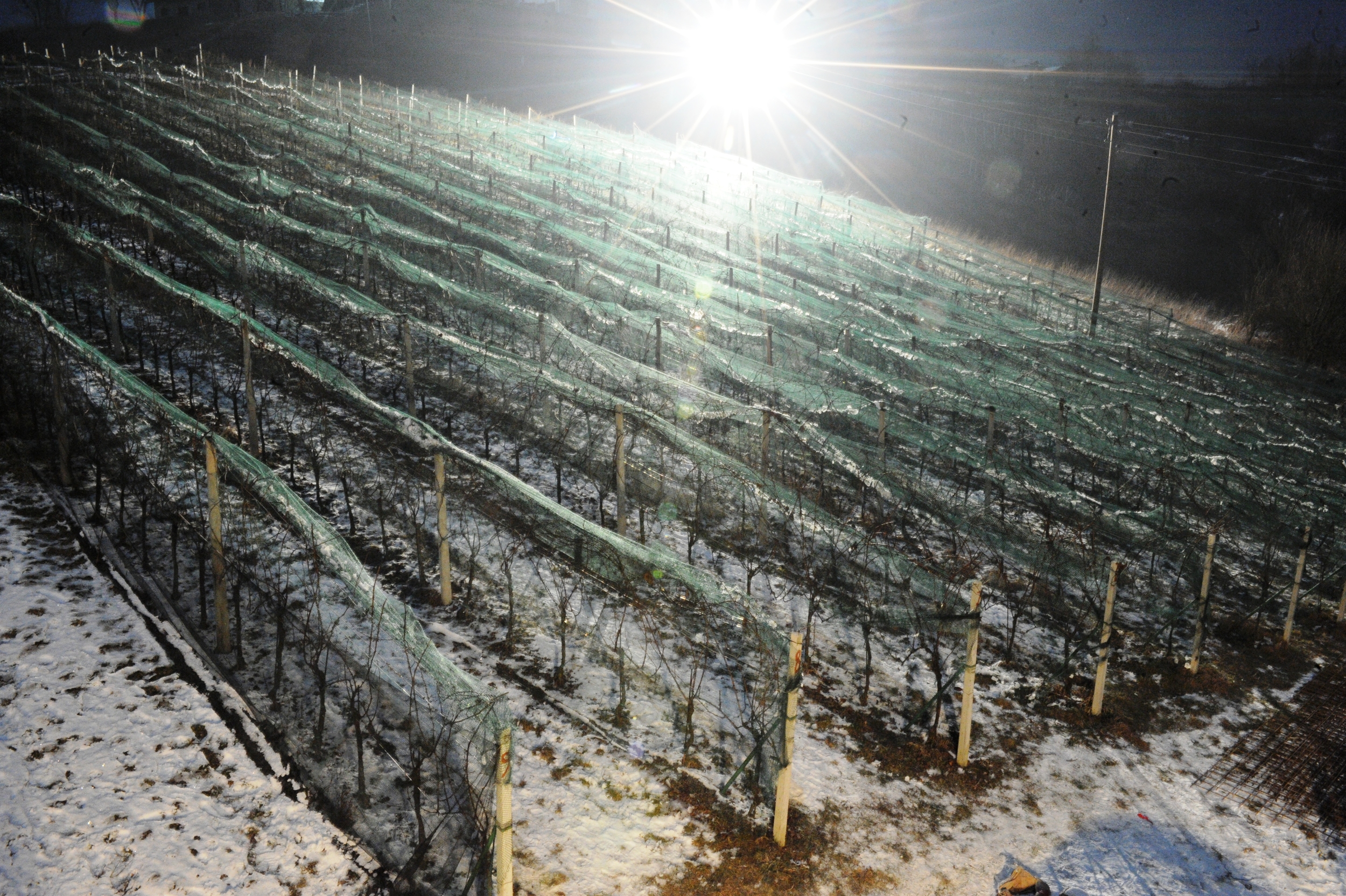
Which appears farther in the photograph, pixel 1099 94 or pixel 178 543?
pixel 1099 94

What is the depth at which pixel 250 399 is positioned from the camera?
8750 mm

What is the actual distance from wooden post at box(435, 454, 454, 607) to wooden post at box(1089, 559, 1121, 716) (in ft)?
17.0

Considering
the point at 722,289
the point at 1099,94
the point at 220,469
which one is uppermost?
the point at 1099,94

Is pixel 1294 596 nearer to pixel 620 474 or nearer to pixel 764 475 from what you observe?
pixel 764 475

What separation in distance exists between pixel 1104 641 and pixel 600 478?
5432mm

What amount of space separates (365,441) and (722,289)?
904 cm

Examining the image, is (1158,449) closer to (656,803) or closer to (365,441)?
(656,803)

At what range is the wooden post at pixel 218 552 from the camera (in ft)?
18.2

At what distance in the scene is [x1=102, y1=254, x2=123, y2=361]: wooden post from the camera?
32.3ft

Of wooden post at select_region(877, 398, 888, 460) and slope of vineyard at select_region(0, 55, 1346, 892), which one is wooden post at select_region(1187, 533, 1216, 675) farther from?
wooden post at select_region(877, 398, 888, 460)

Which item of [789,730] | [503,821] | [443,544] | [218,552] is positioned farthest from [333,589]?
[789,730]

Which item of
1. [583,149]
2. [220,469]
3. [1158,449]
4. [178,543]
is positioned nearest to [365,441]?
[220,469]

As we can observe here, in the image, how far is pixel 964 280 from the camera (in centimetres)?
2492

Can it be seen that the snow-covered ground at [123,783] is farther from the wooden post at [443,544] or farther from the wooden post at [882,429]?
the wooden post at [882,429]
